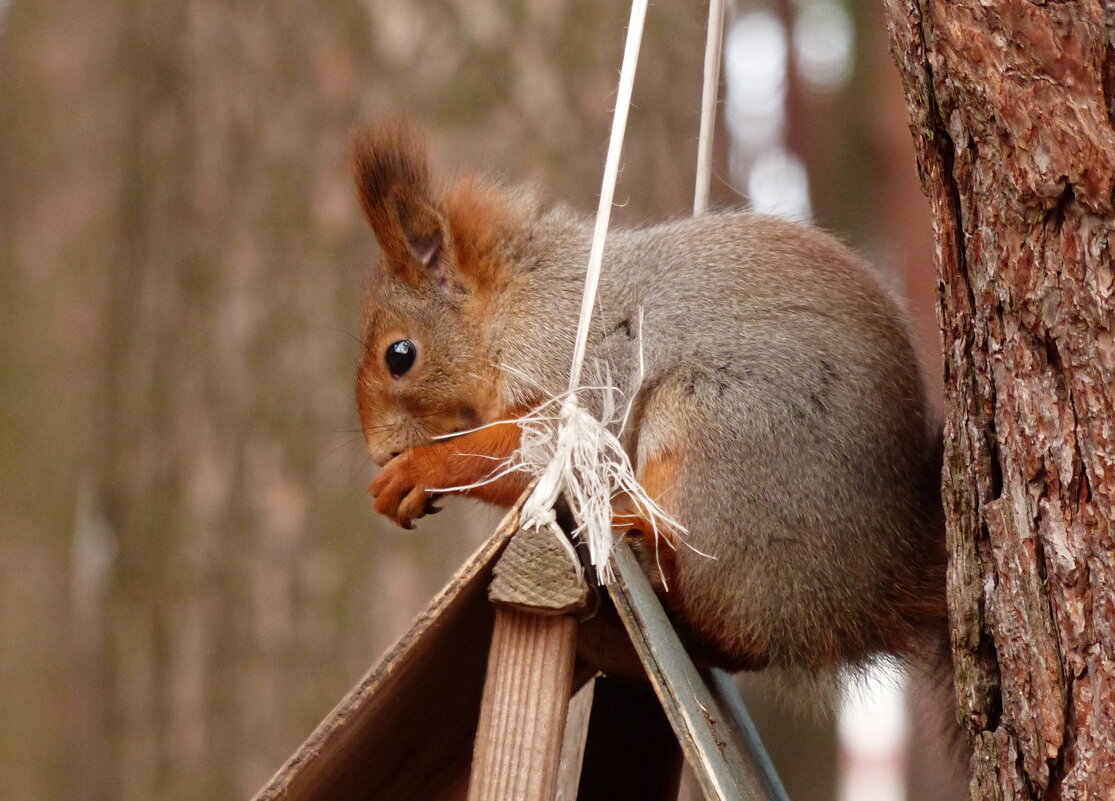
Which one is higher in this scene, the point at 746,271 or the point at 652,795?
the point at 746,271

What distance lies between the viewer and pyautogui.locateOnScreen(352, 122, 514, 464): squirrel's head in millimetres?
1682

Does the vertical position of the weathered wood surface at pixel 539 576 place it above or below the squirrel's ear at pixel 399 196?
below

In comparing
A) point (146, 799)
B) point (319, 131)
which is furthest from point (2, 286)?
point (146, 799)

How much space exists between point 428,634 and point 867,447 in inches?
22.1

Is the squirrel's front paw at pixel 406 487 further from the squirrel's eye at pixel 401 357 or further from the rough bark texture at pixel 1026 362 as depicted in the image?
the rough bark texture at pixel 1026 362

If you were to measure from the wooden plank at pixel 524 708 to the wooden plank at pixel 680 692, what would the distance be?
7 cm

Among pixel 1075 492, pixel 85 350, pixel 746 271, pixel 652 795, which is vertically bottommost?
pixel 652 795

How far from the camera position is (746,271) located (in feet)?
4.91

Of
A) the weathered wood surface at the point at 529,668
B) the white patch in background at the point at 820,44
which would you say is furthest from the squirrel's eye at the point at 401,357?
the white patch in background at the point at 820,44

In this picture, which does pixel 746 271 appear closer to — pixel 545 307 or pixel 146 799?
pixel 545 307

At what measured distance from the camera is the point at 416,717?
120cm

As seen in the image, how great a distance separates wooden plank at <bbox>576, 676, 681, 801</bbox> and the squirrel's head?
0.41 meters

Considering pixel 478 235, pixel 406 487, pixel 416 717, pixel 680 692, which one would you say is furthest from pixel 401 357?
pixel 680 692

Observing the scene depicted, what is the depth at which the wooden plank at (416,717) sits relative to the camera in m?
1.02
